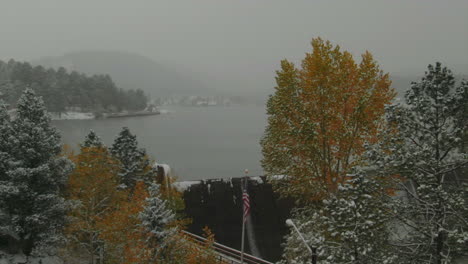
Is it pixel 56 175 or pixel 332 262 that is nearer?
pixel 332 262

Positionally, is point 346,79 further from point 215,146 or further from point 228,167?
point 215,146

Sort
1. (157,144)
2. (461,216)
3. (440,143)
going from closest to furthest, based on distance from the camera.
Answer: (461,216) → (440,143) → (157,144)

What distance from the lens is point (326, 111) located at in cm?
1527

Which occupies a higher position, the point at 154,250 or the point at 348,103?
the point at 348,103

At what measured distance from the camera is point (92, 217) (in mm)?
19359

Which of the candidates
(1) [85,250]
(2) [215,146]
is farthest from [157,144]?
(1) [85,250]

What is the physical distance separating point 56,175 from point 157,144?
67.5m

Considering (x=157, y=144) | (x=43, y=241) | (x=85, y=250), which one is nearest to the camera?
(x=43, y=241)

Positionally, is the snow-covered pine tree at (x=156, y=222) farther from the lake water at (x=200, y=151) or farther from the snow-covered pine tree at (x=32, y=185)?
the lake water at (x=200, y=151)

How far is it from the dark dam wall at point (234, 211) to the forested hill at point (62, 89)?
9990 centimetres

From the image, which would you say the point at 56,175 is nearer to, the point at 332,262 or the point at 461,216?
the point at 332,262

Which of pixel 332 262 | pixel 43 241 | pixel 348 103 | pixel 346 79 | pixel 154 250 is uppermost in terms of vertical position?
pixel 346 79

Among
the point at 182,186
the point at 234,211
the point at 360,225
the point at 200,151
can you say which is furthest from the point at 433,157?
the point at 200,151

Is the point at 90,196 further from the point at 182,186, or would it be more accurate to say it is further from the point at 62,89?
the point at 62,89
